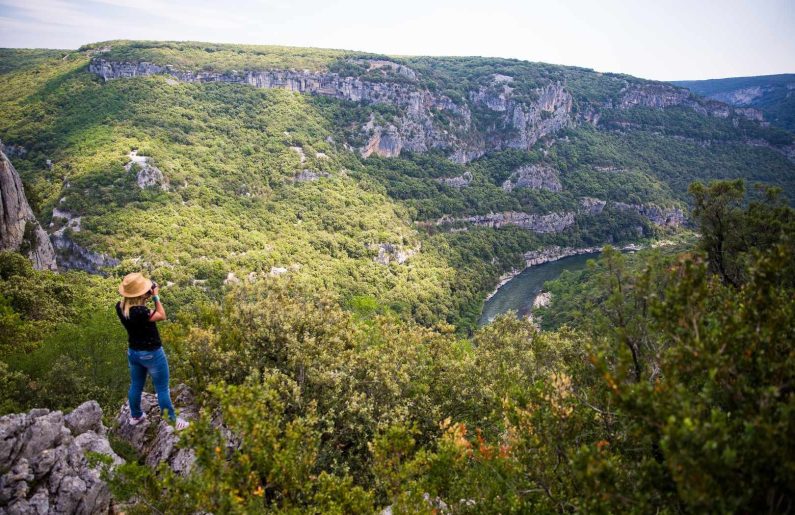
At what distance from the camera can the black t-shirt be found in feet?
35.3

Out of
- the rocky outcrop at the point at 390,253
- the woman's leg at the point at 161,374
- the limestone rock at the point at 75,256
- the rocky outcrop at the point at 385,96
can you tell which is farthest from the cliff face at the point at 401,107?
the woman's leg at the point at 161,374

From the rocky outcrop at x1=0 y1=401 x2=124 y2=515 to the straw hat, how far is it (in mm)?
3931

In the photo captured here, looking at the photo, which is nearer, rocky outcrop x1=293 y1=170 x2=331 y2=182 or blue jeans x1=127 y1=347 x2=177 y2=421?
blue jeans x1=127 y1=347 x2=177 y2=421

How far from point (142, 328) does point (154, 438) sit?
5755 mm

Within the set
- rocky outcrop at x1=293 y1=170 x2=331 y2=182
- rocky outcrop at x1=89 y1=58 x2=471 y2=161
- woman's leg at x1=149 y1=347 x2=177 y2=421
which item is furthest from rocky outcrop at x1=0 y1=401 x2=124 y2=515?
rocky outcrop at x1=89 y1=58 x2=471 y2=161

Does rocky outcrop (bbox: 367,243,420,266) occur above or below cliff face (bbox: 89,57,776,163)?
below

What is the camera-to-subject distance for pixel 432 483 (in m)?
11.8

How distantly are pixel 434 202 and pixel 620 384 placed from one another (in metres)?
136

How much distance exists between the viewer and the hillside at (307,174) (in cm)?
7788

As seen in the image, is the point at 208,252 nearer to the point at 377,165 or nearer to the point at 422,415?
the point at 422,415

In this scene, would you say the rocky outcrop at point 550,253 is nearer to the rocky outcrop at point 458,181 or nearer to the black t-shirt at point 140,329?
the rocky outcrop at point 458,181

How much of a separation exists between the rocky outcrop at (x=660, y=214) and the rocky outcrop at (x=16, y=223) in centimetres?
17623

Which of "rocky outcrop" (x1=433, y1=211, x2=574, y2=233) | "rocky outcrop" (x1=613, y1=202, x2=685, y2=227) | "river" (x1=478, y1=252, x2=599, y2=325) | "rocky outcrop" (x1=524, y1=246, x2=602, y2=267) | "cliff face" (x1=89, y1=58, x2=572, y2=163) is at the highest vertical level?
"cliff face" (x1=89, y1=58, x2=572, y2=163)

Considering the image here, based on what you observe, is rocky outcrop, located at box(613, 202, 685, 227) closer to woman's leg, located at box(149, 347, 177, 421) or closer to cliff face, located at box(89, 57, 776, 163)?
cliff face, located at box(89, 57, 776, 163)
